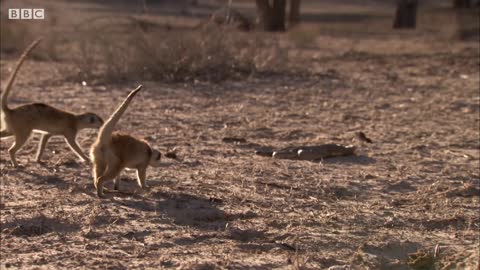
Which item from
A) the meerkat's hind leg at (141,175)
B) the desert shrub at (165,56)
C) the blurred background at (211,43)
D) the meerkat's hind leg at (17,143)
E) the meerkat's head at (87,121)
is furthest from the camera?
the blurred background at (211,43)

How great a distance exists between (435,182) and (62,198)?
3313 millimetres

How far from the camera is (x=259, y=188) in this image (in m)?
8.02

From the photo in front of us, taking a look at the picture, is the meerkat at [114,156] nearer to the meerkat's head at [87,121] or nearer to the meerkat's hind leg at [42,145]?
the meerkat's hind leg at [42,145]

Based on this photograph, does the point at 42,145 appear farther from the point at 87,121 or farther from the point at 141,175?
the point at 141,175

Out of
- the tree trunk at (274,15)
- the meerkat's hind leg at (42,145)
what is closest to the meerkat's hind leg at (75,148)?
the meerkat's hind leg at (42,145)

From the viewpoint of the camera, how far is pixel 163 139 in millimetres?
10445

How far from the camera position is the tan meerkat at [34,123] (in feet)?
30.1

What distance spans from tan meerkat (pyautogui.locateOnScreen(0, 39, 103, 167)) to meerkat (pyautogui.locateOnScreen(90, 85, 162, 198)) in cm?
123

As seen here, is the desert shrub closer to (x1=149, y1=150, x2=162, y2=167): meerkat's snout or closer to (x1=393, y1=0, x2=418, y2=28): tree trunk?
(x1=149, y1=150, x2=162, y2=167): meerkat's snout

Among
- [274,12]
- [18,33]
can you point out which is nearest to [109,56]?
[18,33]

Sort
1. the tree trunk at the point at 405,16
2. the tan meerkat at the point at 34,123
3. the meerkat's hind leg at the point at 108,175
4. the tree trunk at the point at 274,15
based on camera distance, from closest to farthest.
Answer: the meerkat's hind leg at the point at 108,175
the tan meerkat at the point at 34,123
the tree trunk at the point at 274,15
the tree trunk at the point at 405,16

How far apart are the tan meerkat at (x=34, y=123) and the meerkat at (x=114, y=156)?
123 cm

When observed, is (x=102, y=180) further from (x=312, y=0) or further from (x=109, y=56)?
(x=312, y=0)

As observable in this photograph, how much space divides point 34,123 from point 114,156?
1793mm
